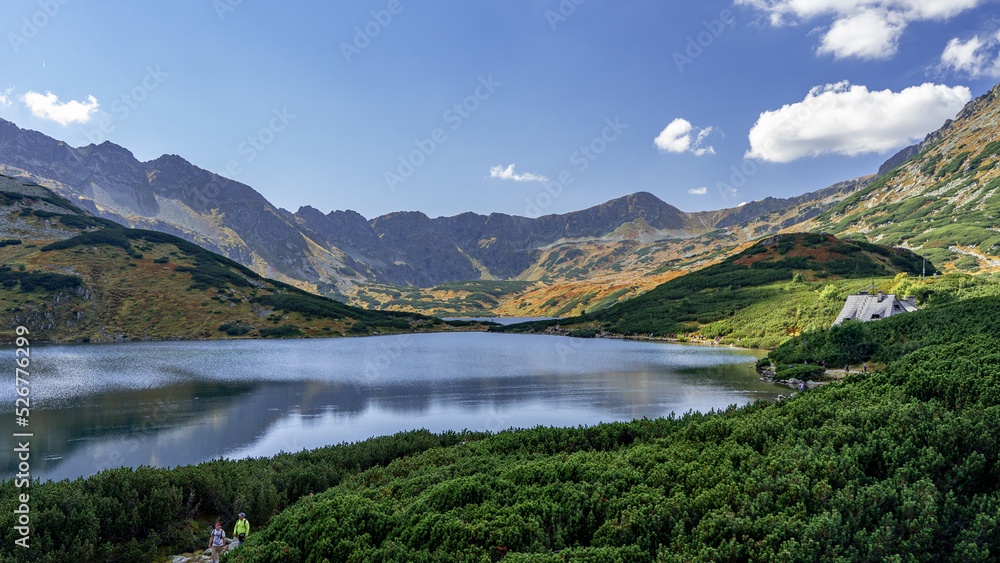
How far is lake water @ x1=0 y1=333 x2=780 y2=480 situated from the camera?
3294 centimetres

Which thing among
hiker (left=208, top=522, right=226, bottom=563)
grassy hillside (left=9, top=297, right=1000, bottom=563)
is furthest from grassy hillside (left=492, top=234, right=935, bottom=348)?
hiker (left=208, top=522, right=226, bottom=563)

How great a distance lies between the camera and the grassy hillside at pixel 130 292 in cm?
12031

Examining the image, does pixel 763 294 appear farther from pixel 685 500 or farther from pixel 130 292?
pixel 130 292

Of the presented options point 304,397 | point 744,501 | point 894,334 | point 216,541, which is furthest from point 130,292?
point 894,334

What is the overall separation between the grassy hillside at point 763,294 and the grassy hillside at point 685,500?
307ft

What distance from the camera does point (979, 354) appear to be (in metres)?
16.1

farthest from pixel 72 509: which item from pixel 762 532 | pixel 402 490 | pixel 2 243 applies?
pixel 2 243

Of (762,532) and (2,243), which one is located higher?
(2,243)

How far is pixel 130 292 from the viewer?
136m

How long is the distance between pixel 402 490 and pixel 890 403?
14.9m

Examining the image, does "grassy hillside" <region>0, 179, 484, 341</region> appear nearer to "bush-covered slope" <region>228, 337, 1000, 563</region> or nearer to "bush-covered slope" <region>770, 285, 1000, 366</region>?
"bush-covered slope" <region>770, 285, 1000, 366</region>

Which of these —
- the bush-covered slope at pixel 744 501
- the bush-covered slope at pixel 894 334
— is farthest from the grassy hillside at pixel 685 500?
the bush-covered slope at pixel 894 334

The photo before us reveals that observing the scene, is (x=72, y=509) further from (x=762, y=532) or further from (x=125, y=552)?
(x=762, y=532)

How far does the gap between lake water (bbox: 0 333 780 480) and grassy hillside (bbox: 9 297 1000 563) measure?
15546mm
